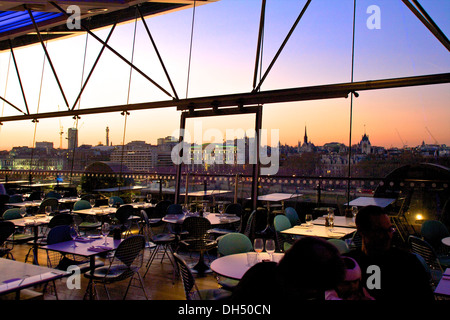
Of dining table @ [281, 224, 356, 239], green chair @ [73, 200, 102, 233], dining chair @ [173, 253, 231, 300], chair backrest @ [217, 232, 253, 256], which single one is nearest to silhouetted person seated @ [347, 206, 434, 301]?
dining chair @ [173, 253, 231, 300]

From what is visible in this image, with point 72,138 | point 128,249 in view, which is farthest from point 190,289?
point 72,138

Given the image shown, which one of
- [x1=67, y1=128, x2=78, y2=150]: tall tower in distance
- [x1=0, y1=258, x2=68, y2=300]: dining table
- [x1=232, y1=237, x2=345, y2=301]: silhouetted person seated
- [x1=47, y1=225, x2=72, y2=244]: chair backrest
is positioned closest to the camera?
[x1=232, y1=237, x2=345, y2=301]: silhouetted person seated

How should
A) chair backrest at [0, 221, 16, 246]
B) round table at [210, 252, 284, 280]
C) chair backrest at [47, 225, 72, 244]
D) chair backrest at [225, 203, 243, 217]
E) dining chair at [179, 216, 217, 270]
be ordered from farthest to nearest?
chair backrest at [225, 203, 243, 217]
dining chair at [179, 216, 217, 270]
chair backrest at [0, 221, 16, 246]
chair backrest at [47, 225, 72, 244]
round table at [210, 252, 284, 280]

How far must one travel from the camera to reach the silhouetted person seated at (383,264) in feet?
7.46

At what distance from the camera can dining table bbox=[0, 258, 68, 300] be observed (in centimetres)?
268

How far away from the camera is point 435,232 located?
5.55 m

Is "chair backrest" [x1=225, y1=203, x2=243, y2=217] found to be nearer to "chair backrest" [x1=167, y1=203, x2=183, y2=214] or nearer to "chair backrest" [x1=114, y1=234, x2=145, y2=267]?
"chair backrest" [x1=167, y1=203, x2=183, y2=214]

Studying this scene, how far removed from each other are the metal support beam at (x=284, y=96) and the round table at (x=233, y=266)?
3.55 meters

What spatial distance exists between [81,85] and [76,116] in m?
0.88

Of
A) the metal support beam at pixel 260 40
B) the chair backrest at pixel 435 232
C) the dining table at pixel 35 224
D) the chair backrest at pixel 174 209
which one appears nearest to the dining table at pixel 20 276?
the dining table at pixel 35 224

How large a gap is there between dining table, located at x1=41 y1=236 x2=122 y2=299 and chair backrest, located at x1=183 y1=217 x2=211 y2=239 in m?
1.30

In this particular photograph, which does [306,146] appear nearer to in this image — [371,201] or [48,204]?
[371,201]

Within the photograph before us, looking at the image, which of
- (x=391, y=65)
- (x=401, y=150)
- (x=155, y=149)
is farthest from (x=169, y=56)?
(x=401, y=150)
